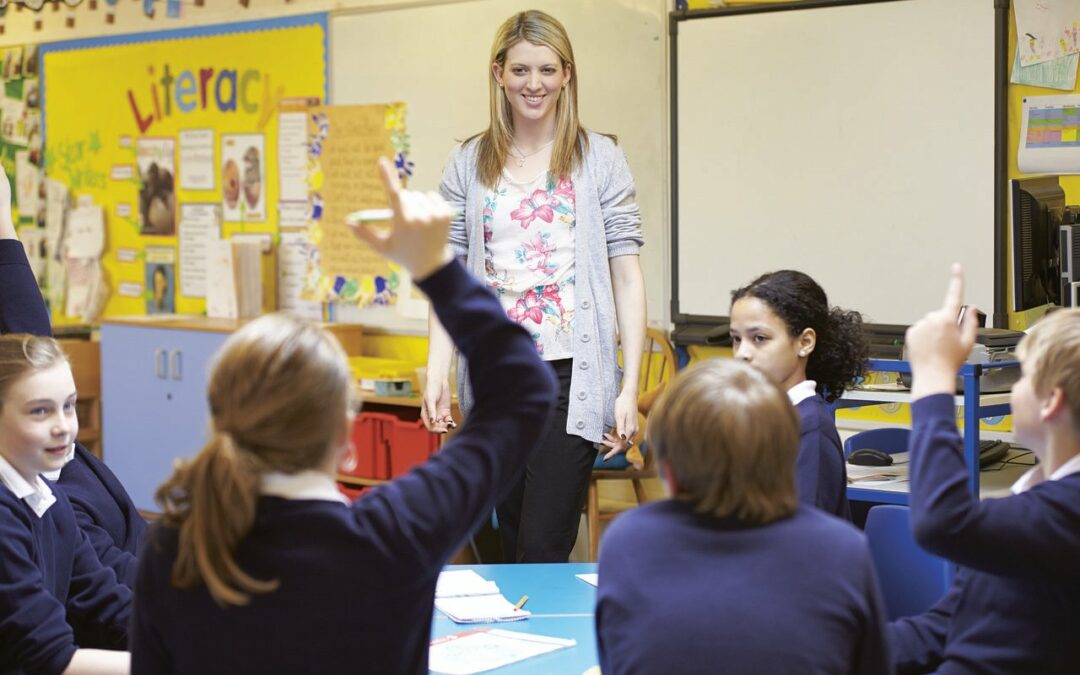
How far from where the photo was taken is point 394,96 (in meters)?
5.24

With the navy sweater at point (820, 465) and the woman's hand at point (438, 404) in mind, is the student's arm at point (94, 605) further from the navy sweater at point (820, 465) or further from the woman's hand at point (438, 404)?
the navy sweater at point (820, 465)

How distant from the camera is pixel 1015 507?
1403 mm

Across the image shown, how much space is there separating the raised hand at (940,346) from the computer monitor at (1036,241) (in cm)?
187

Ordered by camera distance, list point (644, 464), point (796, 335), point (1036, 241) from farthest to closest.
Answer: point (644, 464) < point (1036, 241) < point (796, 335)

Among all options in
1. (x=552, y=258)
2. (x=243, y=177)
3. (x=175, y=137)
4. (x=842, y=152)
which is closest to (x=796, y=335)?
(x=552, y=258)

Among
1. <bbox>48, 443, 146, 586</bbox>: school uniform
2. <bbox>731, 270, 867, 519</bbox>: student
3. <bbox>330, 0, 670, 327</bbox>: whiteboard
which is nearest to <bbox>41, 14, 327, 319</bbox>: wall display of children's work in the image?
<bbox>330, 0, 670, 327</bbox>: whiteboard

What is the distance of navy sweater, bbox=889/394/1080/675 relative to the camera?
54.5 inches

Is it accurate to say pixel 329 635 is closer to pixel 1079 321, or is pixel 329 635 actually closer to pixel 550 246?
pixel 1079 321

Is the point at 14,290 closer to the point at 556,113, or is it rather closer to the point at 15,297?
the point at 15,297

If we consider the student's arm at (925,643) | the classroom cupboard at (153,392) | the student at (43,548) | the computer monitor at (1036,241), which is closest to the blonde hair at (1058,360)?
the student's arm at (925,643)

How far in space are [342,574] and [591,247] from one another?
1.54 m

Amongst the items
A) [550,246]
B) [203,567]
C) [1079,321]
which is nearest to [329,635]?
[203,567]

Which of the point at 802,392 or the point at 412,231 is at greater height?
the point at 412,231

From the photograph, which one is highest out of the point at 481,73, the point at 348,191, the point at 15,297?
the point at 481,73
